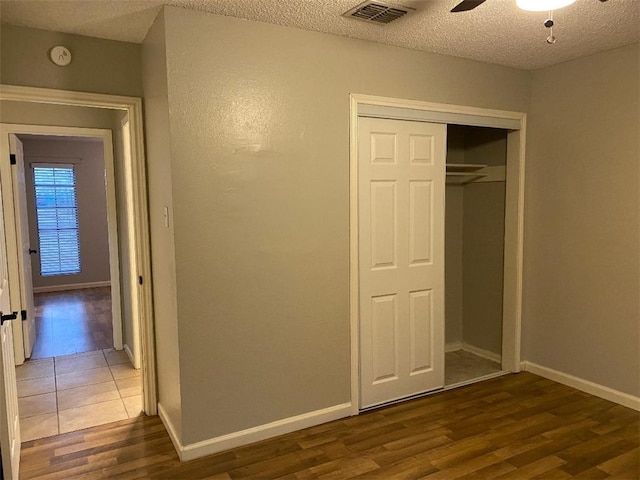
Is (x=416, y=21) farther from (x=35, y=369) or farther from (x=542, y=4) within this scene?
(x=35, y=369)

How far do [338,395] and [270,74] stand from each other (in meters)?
2.06

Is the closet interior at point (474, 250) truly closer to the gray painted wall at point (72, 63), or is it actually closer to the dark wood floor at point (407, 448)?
the dark wood floor at point (407, 448)

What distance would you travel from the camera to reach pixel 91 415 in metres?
3.23

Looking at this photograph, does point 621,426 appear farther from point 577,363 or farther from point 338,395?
point 338,395

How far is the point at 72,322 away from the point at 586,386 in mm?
5519

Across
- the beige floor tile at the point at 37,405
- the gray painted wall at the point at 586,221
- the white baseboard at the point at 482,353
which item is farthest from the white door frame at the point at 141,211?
the gray painted wall at the point at 586,221

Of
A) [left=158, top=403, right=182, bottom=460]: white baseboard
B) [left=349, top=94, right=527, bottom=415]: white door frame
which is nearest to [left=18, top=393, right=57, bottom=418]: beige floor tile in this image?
[left=158, top=403, right=182, bottom=460]: white baseboard

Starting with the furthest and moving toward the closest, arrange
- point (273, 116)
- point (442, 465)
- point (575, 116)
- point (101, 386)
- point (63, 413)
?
point (101, 386), point (575, 116), point (63, 413), point (273, 116), point (442, 465)

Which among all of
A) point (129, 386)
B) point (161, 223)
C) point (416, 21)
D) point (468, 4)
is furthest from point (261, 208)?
point (129, 386)

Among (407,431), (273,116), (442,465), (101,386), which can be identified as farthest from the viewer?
(101,386)

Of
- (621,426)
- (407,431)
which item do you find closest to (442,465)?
(407,431)

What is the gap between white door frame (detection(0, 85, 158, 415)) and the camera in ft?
9.31

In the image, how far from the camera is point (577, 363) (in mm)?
3576

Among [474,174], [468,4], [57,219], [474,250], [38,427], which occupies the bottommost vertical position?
[38,427]
